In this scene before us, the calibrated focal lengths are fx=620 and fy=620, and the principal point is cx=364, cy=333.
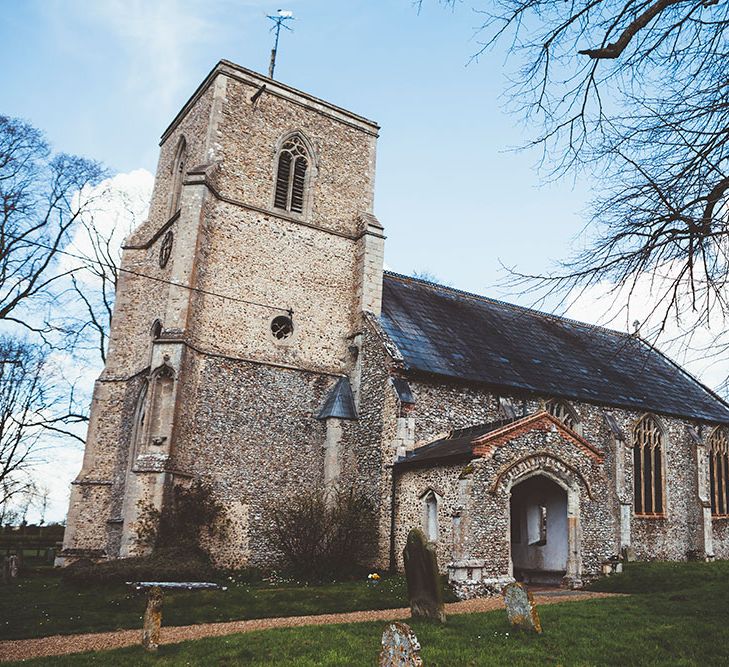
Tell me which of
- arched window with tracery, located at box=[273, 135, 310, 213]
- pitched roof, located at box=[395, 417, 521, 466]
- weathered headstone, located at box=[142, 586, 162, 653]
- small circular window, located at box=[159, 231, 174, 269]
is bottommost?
weathered headstone, located at box=[142, 586, 162, 653]

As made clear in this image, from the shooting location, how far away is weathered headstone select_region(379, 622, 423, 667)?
546 cm

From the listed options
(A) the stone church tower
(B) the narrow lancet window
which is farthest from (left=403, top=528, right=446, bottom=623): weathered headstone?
(A) the stone church tower

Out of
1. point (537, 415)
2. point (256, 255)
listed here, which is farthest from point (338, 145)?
point (537, 415)

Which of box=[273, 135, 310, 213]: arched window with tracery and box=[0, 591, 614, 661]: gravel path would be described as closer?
box=[0, 591, 614, 661]: gravel path

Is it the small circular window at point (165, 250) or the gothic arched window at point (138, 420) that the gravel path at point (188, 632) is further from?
the small circular window at point (165, 250)

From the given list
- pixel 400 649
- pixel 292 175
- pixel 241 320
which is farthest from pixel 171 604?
pixel 292 175

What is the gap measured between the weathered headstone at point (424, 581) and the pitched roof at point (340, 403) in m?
7.82

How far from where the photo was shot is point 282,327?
1847cm

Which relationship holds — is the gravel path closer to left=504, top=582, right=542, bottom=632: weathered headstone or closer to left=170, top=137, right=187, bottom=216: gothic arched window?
left=504, top=582, right=542, bottom=632: weathered headstone

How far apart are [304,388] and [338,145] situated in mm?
8531

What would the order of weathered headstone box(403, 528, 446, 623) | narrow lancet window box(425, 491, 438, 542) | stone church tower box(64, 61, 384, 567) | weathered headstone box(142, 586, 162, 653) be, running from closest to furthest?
weathered headstone box(142, 586, 162, 653)
weathered headstone box(403, 528, 446, 623)
narrow lancet window box(425, 491, 438, 542)
stone church tower box(64, 61, 384, 567)

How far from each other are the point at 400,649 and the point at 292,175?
16491 mm

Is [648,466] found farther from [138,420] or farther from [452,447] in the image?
[138,420]

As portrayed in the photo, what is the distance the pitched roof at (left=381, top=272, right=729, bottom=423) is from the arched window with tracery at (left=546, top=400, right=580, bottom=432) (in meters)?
0.38
